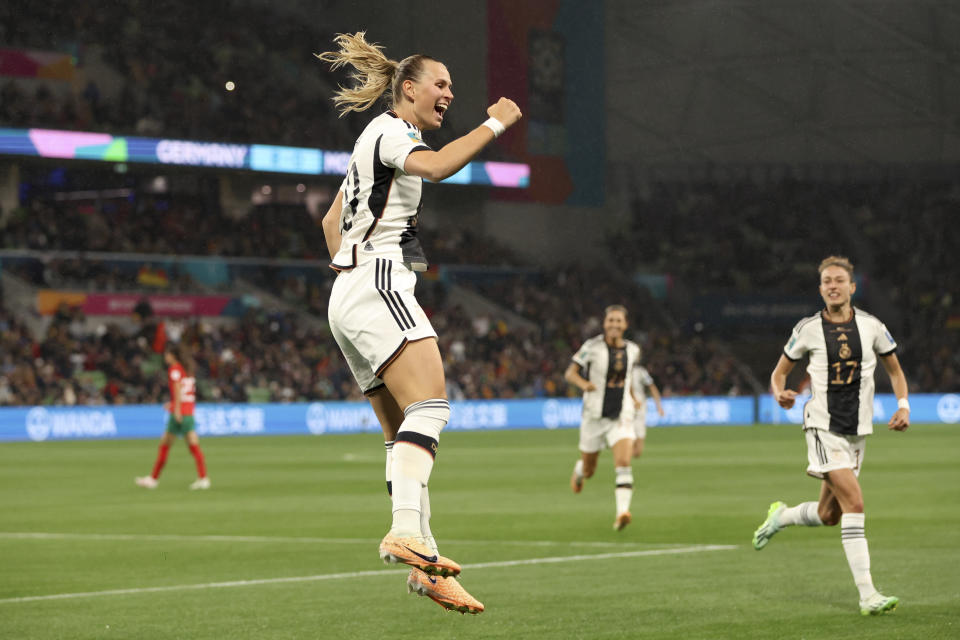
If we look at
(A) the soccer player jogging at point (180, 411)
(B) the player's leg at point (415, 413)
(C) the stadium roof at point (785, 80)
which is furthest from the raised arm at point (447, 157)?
(C) the stadium roof at point (785, 80)

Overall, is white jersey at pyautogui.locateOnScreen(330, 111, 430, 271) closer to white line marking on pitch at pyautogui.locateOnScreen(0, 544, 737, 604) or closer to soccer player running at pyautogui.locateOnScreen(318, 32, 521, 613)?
soccer player running at pyautogui.locateOnScreen(318, 32, 521, 613)

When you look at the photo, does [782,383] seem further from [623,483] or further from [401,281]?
[623,483]

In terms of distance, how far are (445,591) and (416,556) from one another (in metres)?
0.22

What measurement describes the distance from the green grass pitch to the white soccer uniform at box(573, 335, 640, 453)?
1020 millimetres

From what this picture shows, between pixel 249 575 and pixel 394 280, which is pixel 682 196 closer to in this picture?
pixel 249 575

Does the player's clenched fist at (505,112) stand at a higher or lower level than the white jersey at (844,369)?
higher

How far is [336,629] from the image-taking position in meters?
8.75

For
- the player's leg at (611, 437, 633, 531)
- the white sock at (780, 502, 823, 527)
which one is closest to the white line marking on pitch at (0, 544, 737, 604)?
the player's leg at (611, 437, 633, 531)

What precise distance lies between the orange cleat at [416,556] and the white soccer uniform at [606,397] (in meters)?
10.4

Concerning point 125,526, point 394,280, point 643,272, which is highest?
point 643,272

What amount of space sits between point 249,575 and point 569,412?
1203 inches

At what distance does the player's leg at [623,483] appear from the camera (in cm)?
1470

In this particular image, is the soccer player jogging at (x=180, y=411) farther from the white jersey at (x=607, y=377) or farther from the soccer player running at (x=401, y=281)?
the soccer player running at (x=401, y=281)

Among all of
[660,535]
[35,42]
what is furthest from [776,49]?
[660,535]
